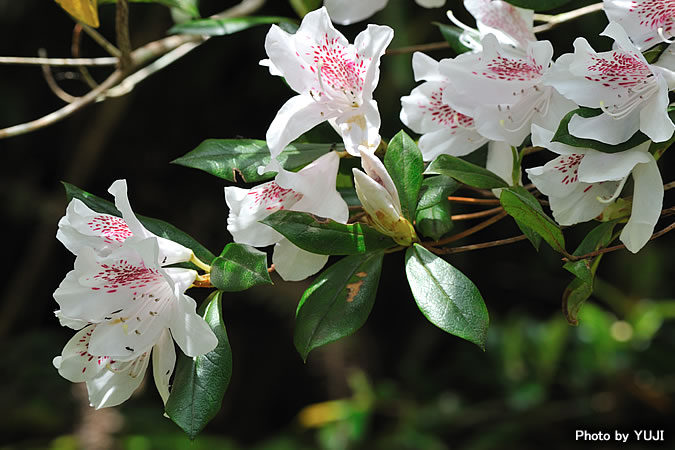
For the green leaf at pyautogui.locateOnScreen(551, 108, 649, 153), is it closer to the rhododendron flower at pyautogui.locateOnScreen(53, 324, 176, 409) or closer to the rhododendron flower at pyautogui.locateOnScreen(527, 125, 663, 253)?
the rhododendron flower at pyautogui.locateOnScreen(527, 125, 663, 253)

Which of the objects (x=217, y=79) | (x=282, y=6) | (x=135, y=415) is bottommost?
(x=135, y=415)

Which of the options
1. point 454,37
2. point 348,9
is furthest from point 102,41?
point 454,37

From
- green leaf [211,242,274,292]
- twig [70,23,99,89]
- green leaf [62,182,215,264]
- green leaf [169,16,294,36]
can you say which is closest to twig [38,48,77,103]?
twig [70,23,99,89]

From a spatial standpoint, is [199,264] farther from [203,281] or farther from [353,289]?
[353,289]

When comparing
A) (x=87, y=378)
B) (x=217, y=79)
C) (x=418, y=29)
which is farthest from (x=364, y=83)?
(x=217, y=79)

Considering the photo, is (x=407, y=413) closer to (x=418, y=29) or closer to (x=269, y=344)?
(x=269, y=344)
